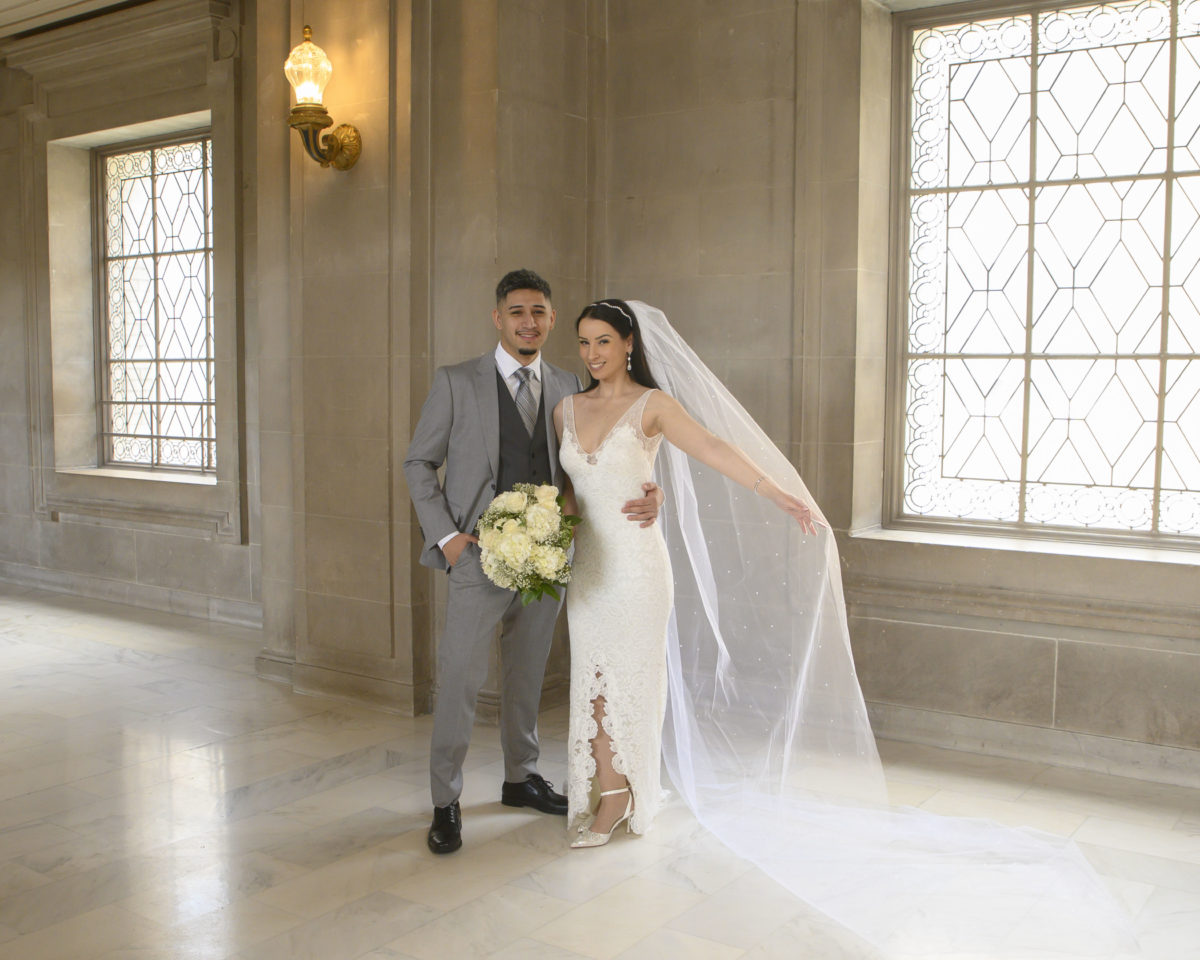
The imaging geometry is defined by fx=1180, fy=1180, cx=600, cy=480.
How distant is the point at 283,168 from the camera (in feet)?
20.1

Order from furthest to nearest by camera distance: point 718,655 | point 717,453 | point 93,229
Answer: point 93,229
point 718,655
point 717,453

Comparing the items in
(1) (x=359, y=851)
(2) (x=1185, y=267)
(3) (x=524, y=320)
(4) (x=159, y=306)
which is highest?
(4) (x=159, y=306)

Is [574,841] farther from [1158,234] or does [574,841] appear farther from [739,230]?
[1158,234]

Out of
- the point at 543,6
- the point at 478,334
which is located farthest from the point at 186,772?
the point at 543,6

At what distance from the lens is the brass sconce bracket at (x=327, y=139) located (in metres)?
5.65

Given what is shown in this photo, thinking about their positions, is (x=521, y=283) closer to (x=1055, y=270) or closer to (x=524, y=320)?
(x=524, y=320)

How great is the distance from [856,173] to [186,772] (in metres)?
3.87

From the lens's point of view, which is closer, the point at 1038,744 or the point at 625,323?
the point at 625,323

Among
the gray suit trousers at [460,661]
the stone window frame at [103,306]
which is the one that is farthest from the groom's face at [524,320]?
the stone window frame at [103,306]

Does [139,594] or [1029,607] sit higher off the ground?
[1029,607]

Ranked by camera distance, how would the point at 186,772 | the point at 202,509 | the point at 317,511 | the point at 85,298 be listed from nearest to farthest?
the point at 186,772
the point at 317,511
the point at 202,509
the point at 85,298

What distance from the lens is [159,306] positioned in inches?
341

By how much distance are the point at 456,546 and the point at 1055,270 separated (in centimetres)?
295

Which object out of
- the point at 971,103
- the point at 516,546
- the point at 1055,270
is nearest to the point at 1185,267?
the point at 1055,270
